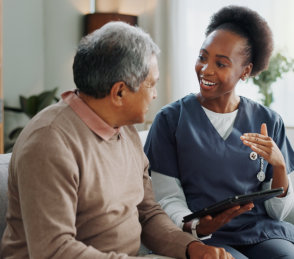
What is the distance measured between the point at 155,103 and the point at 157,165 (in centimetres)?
264

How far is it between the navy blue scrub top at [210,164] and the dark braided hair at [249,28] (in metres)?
0.25

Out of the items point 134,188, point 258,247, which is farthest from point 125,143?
point 258,247

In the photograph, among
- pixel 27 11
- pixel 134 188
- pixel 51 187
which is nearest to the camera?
pixel 51 187

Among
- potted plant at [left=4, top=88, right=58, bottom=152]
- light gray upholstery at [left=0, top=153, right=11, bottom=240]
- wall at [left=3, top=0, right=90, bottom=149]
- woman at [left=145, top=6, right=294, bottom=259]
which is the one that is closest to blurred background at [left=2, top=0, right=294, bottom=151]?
wall at [left=3, top=0, right=90, bottom=149]

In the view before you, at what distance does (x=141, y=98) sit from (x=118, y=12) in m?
3.37

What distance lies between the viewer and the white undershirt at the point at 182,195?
1.65m

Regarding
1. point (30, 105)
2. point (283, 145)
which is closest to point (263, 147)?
point (283, 145)

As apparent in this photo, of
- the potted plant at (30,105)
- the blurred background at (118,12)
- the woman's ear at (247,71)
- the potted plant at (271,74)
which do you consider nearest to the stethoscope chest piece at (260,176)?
the woman's ear at (247,71)

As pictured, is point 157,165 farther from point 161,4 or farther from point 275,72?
point 161,4

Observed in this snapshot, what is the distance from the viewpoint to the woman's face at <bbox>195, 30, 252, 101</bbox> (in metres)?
1.72

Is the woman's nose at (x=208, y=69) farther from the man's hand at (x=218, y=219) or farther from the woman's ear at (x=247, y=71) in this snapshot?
the man's hand at (x=218, y=219)

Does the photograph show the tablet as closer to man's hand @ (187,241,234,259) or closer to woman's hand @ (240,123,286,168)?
man's hand @ (187,241,234,259)

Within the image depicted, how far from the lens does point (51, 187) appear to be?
1.07 m

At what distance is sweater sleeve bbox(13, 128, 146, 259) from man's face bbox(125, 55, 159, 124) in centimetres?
25
